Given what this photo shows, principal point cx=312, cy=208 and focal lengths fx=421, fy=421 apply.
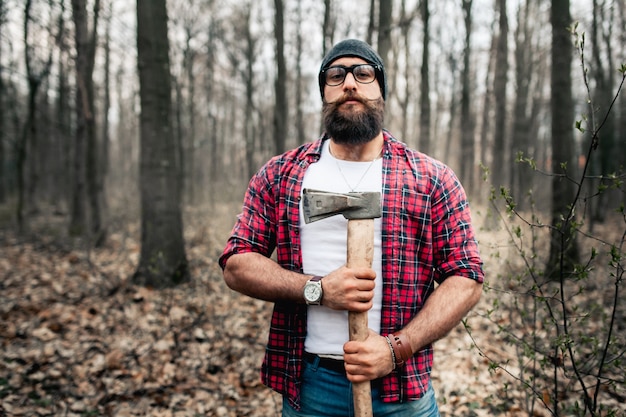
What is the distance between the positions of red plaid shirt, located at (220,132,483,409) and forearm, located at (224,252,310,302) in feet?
0.22

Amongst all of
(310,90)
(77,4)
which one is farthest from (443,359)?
(310,90)

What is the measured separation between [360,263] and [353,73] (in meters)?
0.84

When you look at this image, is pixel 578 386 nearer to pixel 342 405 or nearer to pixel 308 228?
pixel 342 405

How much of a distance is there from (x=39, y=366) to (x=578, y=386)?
5109mm

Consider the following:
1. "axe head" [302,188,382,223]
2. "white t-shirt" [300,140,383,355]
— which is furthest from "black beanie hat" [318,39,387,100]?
"axe head" [302,188,382,223]

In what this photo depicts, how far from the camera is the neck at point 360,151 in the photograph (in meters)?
1.88

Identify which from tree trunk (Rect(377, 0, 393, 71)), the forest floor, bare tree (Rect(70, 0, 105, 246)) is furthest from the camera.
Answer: bare tree (Rect(70, 0, 105, 246))

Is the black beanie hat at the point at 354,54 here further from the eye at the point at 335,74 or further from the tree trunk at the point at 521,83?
the tree trunk at the point at 521,83

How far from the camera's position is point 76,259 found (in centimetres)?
861

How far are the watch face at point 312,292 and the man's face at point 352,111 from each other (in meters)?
0.66

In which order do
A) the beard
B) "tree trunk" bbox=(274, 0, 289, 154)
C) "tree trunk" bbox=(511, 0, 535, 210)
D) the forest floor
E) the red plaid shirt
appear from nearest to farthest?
the red plaid shirt
the beard
the forest floor
"tree trunk" bbox=(274, 0, 289, 154)
"tree trunk" bbox=(511, 0, 535, 210)

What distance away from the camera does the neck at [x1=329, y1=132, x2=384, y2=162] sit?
188 cm

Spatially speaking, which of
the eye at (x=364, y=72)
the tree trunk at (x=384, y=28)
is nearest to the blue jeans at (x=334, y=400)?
the eye at (x=364, y=72)

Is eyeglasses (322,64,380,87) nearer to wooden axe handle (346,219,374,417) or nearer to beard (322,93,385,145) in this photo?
beard (322,93,385,145)
